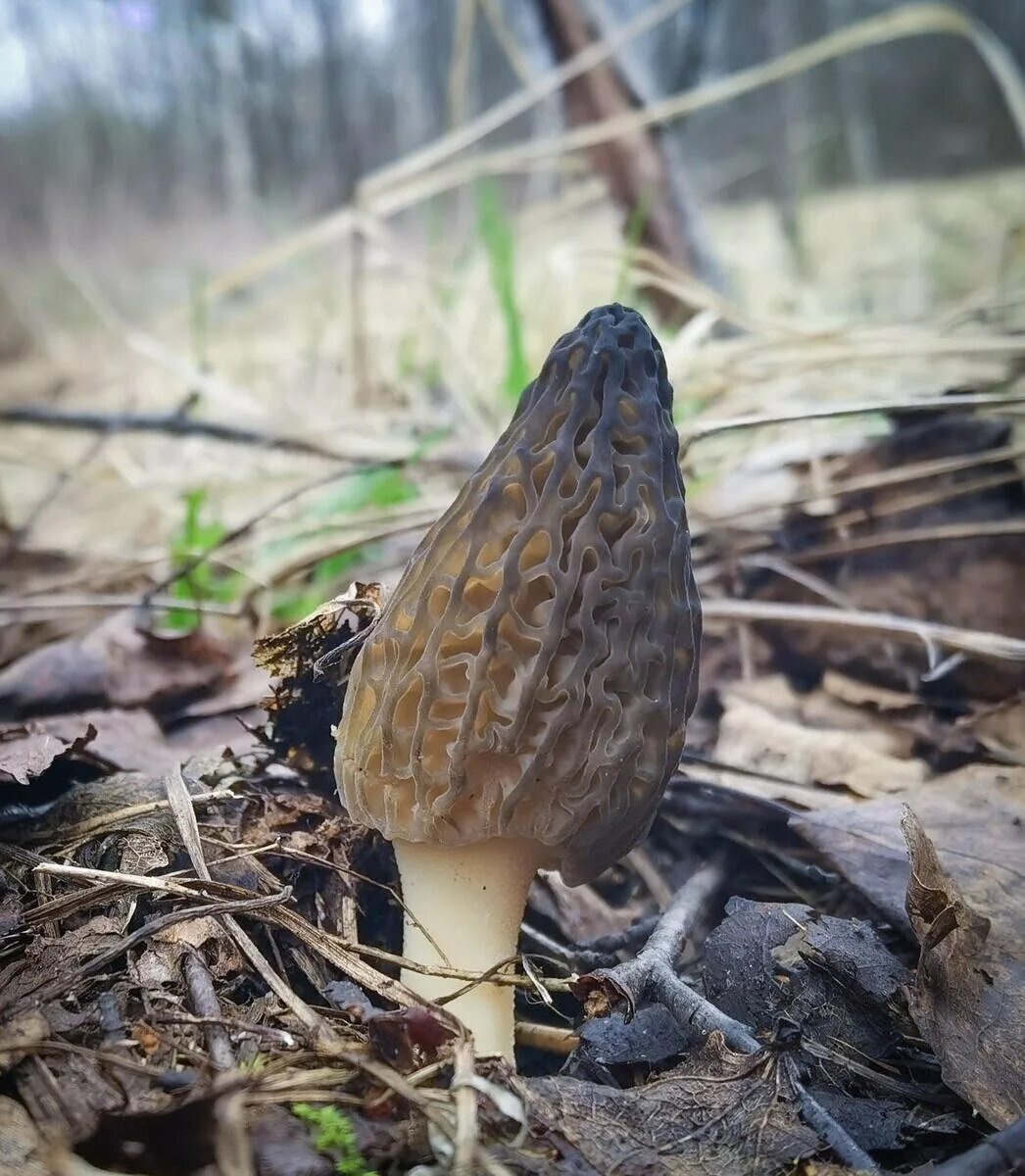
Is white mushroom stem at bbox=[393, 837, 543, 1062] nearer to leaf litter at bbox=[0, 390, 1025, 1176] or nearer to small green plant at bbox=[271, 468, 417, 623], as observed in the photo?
leaf litter at bbox=[0, 390, 1025, 1176]

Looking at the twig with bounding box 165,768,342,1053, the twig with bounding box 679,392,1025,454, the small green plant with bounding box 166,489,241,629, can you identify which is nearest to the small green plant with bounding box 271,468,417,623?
the small green plant with bounding box 166,489,241,629

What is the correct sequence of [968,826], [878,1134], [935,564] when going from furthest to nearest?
1. [935,564]
2. [968,826]
3. [878,1134]

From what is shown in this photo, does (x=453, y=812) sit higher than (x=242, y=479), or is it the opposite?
(x=242, y=479)

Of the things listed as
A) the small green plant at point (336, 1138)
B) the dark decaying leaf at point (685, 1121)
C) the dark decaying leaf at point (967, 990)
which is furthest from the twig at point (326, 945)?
the dark decaying leaf at point (967, 990)

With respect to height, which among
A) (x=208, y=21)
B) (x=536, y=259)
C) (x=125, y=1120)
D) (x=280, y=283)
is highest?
(x=208, y=21)

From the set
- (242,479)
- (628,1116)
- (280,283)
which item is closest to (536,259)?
(242,479)

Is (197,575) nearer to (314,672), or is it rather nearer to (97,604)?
(97,604)

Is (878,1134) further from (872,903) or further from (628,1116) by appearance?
(872,903)
